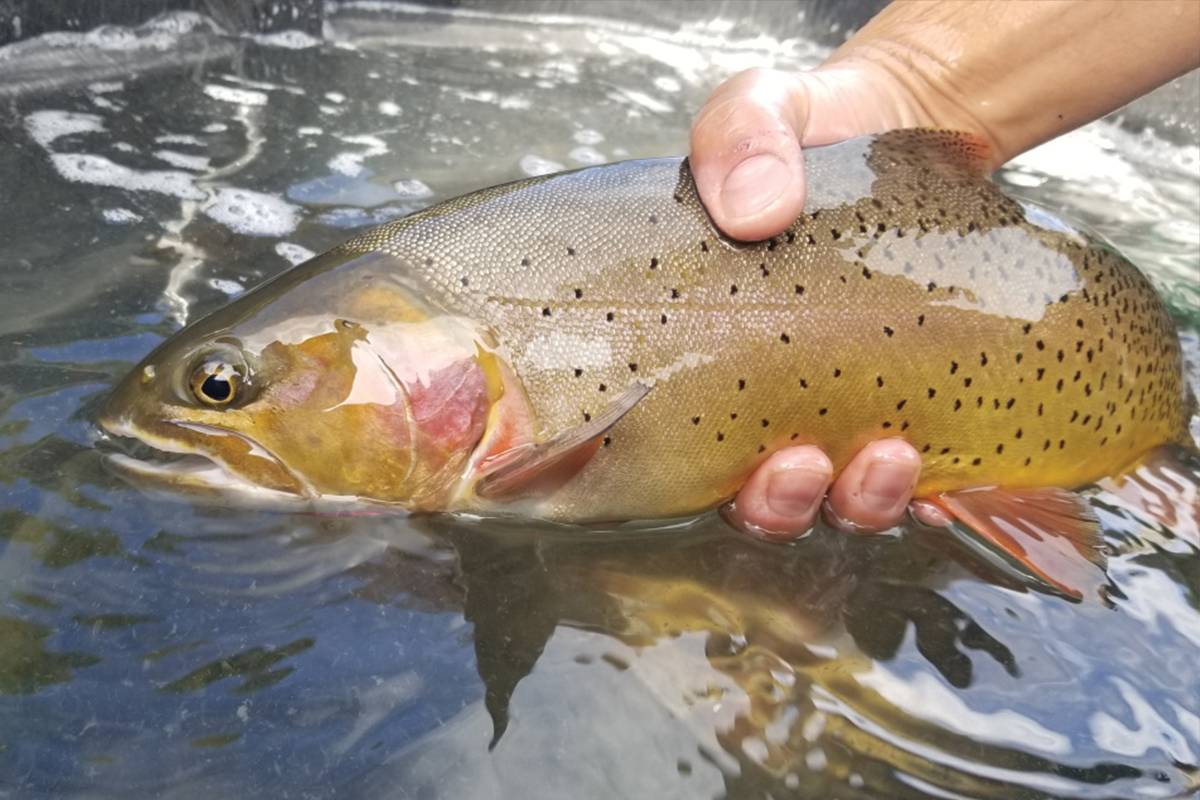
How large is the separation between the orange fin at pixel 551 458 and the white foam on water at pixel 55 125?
7.80 feet

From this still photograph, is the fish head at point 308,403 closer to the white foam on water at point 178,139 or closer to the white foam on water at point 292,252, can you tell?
the white foam on water at point 292,252

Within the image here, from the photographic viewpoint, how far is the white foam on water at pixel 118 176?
318 cm

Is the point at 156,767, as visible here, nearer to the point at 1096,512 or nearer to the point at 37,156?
the point at 1096,512

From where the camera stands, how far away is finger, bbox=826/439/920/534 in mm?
2189

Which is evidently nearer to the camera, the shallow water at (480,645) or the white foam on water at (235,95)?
the shallow water at (480,645)

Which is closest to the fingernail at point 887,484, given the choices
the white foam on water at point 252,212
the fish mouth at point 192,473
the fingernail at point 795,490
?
the fingernail at point 795,490

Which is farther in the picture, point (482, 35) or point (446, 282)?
point (482, 35)

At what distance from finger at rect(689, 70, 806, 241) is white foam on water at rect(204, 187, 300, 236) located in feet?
5.20

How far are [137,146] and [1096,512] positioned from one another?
3.43 meters

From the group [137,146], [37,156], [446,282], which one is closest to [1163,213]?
[446,282]

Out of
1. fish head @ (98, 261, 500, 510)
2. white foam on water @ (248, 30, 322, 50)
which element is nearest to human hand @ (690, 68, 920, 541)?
fish head @ (98, 261, 500, 510)

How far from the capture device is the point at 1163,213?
14.5 ft

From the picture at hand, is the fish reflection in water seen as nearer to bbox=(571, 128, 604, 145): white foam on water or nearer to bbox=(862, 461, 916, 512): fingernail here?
bbox=(862, 461, 916, 512): fingernail

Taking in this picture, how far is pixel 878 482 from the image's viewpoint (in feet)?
7.25
